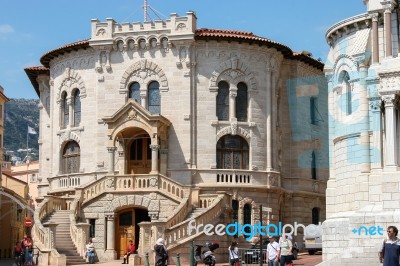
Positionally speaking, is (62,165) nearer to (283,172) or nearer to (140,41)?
(140,41)

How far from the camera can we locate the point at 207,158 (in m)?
52.8

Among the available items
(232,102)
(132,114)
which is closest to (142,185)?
(132,114)

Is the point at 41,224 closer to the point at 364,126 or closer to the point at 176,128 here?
the point at 176,128

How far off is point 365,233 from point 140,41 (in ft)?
82.3

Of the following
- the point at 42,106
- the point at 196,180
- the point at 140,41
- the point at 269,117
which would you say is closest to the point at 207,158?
the point at 196,180

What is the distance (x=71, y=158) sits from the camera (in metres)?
56.2

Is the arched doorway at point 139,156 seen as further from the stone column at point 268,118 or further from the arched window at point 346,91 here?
the arched window at point 346,91

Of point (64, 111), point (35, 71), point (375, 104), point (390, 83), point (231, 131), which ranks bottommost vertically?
point (375, 104)

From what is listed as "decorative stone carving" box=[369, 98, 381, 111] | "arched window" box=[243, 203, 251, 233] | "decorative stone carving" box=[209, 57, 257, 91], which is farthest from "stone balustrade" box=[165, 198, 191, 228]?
"decorative stone carving" box=[369, 98, 381, 111]

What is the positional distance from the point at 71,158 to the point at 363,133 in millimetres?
25277

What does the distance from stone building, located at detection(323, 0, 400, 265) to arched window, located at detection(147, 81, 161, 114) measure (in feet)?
53.5

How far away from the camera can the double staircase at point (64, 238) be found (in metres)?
46.2

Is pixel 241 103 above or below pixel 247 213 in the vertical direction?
above

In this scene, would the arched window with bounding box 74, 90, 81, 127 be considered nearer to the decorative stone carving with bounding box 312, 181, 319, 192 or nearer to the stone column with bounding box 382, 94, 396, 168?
the decorative stone carving with bounding box 312, 181, 319, 192
